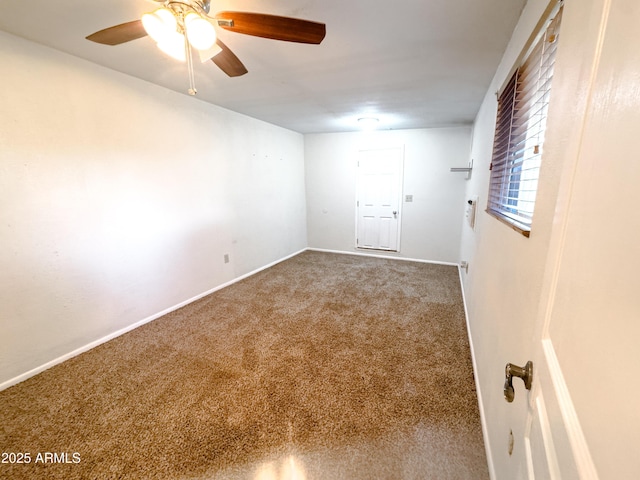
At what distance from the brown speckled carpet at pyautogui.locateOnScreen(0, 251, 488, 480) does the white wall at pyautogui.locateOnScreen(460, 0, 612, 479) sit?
337mm

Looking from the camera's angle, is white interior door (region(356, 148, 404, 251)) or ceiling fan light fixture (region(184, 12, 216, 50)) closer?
ceiling fan light fixture (region(184, 12, 216, 50))

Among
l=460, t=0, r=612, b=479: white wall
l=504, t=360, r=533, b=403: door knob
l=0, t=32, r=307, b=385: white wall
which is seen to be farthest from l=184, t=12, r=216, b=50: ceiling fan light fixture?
l=504, t=360, r=533, b=403: door knob

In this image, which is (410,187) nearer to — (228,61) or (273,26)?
A: (228,61)

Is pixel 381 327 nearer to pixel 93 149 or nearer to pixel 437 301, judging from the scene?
pixel 437 301

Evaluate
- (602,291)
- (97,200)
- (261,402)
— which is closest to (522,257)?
(602,291)

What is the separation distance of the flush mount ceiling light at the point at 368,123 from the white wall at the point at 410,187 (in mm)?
298

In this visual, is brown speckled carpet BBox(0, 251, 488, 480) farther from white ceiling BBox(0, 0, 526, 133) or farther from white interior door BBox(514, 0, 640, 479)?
white ceiling BBox(0, 0, 526, 133)

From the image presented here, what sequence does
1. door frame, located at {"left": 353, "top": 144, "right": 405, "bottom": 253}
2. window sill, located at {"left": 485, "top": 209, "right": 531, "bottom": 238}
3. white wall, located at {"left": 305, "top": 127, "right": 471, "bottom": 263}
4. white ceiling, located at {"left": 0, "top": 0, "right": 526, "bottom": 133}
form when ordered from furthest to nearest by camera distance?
door frame, located at {"left": 353, "top": 144, "right": 405, "bottom": 253}, white wall, located at {"left": 305, "top": 127, "right": 471, "bottom": 263}, white ceiling, located at {"left": 0, "top": 0, "right": 526, "bottom": 133}, window sill, located at {"left": 485, "top": 209, "right": 531, "bottom": 238}

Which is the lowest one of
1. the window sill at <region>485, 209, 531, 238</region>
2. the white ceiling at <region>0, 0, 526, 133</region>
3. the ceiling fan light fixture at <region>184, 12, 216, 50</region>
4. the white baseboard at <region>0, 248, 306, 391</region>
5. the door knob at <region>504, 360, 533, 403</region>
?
the white baseboard at <region>0, 248, 306, 391</region>

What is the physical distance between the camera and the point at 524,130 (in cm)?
135

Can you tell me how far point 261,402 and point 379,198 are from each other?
3.94 metres

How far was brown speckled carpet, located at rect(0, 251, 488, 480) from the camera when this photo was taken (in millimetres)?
1389

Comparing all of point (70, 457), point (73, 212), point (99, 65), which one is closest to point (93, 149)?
point (73, 212)

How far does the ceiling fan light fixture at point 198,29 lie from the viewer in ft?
4.00
